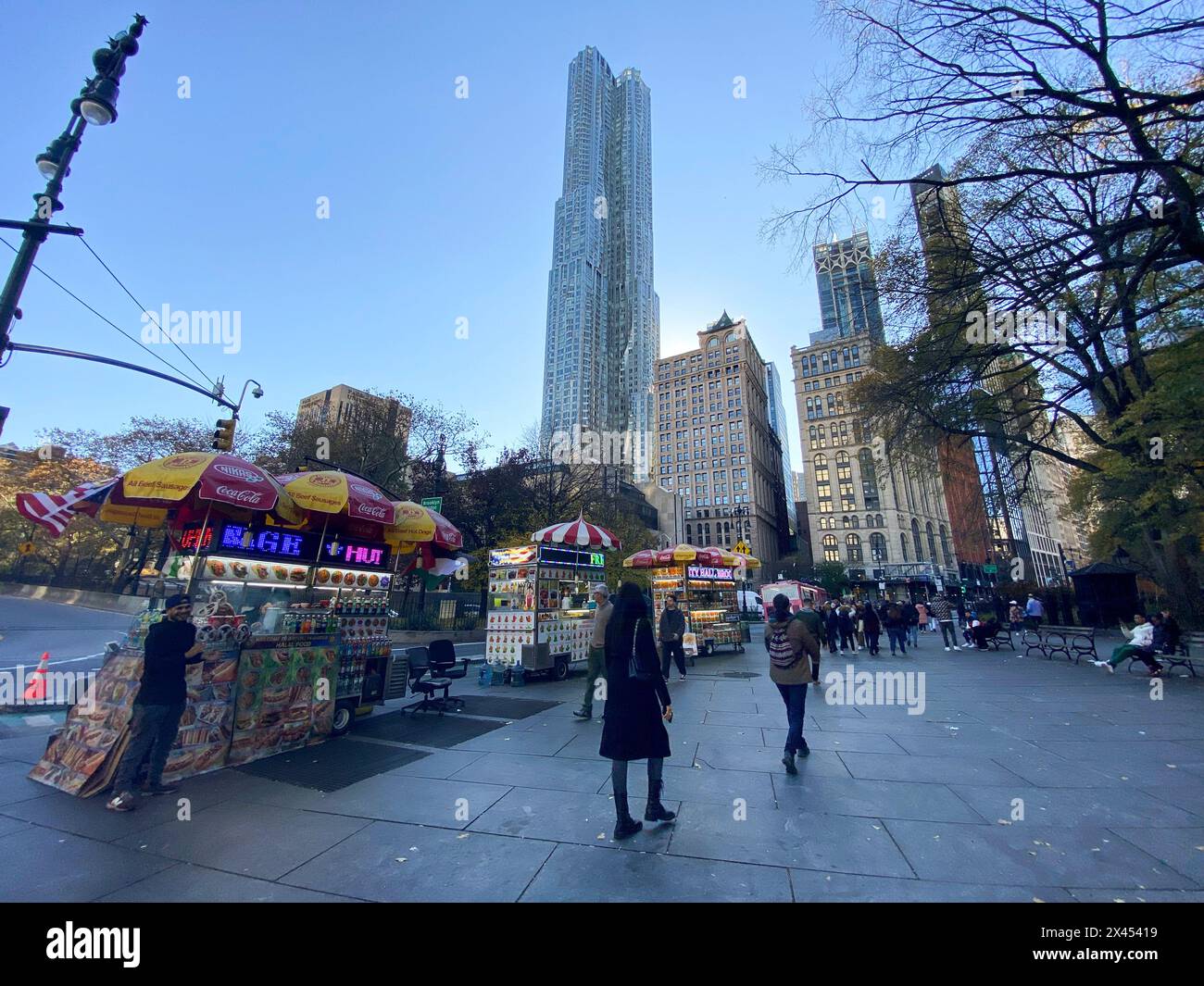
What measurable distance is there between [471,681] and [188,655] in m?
7.62

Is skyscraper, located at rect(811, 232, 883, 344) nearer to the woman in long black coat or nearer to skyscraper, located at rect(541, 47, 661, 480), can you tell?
the woman in long black coat

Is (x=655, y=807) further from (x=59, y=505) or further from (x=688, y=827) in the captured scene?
(x=59, y=505)

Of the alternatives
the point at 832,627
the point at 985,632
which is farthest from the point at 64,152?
the point at 985,632

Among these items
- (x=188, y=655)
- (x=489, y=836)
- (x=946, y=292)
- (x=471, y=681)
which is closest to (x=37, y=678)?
(x=188, y=655)

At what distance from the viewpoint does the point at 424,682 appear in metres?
8.70

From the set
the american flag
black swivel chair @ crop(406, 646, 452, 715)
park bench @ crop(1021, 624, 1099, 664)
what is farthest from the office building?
the american flag

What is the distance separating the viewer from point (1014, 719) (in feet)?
25.3

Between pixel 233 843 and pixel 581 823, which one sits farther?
pixel 581 823

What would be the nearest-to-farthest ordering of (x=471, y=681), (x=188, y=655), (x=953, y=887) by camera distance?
(x=953, y=887) → (x=188, y=655) → (x=471, y=681)

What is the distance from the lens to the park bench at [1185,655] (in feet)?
36.6

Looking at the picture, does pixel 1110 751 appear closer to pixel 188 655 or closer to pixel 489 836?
pixel 489 836

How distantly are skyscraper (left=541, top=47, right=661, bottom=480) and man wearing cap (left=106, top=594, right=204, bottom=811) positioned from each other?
108 metres

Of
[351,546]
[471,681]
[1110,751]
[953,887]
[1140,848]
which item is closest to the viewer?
[953,887]

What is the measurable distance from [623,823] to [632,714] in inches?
32.4
